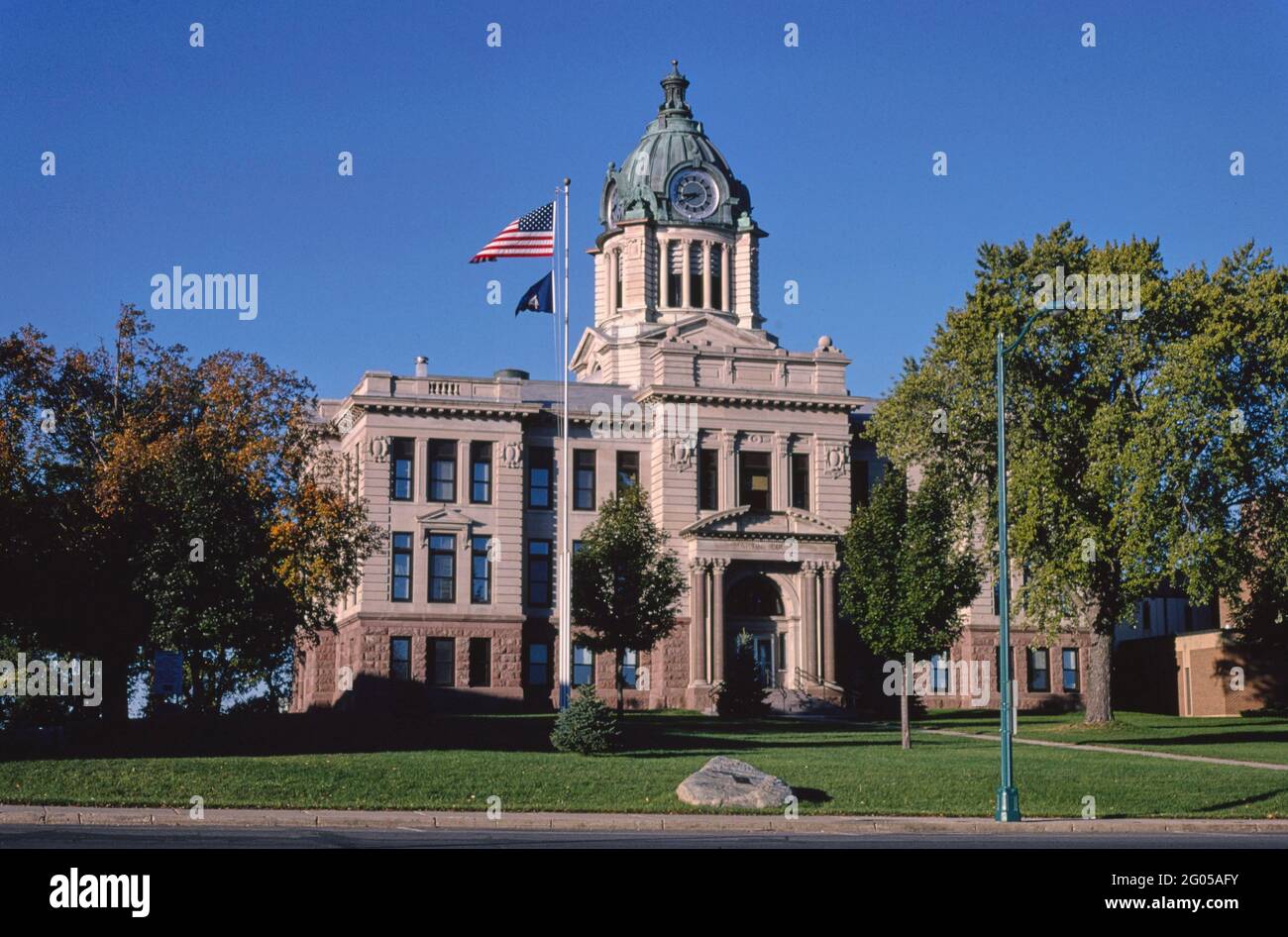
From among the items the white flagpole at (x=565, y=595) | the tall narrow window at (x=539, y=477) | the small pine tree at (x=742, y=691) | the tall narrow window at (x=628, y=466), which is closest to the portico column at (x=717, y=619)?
the small pine tree at (x=742, y=691)

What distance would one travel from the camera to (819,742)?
44.6 m

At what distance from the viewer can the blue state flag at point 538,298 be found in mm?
44625

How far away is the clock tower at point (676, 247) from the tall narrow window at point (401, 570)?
16.3m

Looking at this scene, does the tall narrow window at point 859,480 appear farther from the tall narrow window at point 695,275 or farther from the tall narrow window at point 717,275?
the tall narrow window at point 695,275

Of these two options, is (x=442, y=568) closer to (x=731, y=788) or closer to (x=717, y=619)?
(x=717, y=619)

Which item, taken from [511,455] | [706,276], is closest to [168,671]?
[511,455]

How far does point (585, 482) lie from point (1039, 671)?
838 inches

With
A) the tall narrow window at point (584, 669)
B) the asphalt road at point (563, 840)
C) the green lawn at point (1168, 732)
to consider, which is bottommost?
the green lawn at point (1168, 732)

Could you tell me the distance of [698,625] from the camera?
65938 mm

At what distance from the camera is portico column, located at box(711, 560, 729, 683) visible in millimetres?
65938

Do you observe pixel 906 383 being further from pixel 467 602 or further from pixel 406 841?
pixel 406 841

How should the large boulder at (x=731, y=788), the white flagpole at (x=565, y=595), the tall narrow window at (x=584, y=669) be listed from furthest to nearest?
the tall narrow window at (x=584, y=669) → the white flagpole at (x=565, y=595) → the large boulder at (x=731, y=788)

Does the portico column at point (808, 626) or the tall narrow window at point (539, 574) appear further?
the tall narrow window at point (539, 574)
